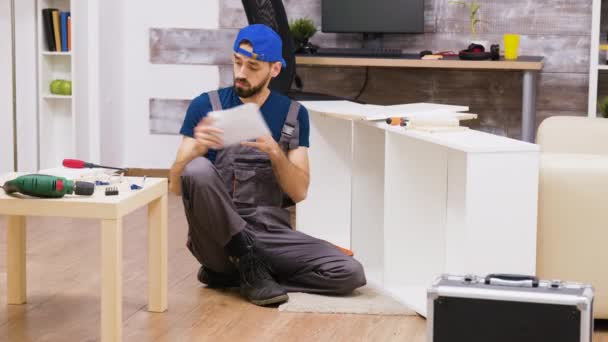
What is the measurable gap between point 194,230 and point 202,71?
2775 millimetres

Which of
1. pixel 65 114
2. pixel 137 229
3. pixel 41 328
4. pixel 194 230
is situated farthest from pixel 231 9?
pixel 41 328

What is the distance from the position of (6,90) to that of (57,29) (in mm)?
431

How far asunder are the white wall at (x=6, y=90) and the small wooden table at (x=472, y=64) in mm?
1585

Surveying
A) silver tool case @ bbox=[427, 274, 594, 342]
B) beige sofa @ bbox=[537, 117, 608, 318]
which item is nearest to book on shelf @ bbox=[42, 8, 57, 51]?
beige sofa @ bbox=[537, 117, 608, 318]

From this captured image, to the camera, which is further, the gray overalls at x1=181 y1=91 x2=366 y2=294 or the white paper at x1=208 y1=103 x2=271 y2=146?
the gray overalls at x1=181 y1=91 x2=366 y2=294

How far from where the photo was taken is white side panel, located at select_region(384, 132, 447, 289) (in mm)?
3289

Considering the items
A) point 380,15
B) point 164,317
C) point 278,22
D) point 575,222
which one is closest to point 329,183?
point 278,22

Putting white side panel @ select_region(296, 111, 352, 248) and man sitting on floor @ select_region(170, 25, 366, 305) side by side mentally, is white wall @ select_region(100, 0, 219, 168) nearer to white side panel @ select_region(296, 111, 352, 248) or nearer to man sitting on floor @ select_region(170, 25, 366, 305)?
white side panel @ select_region(296, 111, 352, 248)

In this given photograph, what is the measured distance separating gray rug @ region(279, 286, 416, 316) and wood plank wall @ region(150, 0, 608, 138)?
2.54 metres

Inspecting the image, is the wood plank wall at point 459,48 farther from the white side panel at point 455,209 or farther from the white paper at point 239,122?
the white paper at point 239,122

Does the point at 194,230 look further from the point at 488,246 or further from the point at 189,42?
the point at 189,42

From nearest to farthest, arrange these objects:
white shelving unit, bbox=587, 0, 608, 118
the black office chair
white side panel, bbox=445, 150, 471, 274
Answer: white side panel, bbox=445, 150, 471, 274 → the black office chair → white shelving unit, bbox=587, 0, 608, 118

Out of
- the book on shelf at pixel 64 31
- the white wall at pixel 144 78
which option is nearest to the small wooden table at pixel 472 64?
the white wall at pixel 144 78

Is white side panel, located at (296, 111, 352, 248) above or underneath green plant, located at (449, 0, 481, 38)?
underneath
